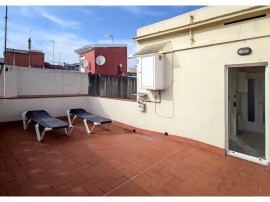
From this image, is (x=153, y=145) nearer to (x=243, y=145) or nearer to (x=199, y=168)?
(x=199, y=168)

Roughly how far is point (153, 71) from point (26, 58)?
16849 millimetres

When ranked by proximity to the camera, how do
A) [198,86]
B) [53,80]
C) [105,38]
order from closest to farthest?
[198,86], [53,80], [105,38]

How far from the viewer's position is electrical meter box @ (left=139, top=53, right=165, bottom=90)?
18.0 feet

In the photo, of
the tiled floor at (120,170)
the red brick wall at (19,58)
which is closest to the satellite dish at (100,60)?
the red brick wall at (19,58)

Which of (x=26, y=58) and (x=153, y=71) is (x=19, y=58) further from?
(x=153, y=71)

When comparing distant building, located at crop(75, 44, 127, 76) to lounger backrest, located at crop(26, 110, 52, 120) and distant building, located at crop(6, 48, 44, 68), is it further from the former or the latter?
lounger backrest, located at crop(26, 110, 52, 120)

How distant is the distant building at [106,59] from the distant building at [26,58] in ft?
14.1

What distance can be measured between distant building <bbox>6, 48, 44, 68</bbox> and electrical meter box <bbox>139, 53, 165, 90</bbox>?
1556cm

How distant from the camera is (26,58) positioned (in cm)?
1772

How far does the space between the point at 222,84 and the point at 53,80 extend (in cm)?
828

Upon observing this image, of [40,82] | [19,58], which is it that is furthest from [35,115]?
[19,58]

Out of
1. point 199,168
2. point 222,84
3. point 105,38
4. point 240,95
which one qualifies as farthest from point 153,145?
point 105,38

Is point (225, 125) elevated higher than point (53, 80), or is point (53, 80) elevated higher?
point (53, 80)

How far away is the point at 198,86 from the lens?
4961mm
